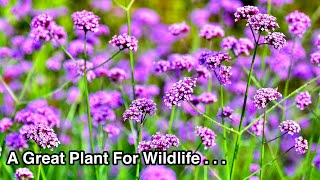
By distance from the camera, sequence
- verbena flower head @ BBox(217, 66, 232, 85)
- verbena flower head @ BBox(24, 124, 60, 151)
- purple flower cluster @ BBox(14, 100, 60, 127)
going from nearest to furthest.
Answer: verbena flower head @ BBox(24, 124, 60, 151), verbena flower head @ BBox(217, 66, 232, 85), purple flower cluster @ BBox(14, 100, 60, 127)

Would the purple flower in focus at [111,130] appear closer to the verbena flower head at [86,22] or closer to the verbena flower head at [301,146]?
the verbena flower head at [86,22]

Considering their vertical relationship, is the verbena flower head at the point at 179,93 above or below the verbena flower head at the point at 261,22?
below

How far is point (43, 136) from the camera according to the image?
2451mm

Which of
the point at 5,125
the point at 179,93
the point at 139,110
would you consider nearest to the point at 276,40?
the point at 179,93

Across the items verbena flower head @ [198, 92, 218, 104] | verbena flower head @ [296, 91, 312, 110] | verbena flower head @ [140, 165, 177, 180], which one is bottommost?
verbena flower head @ [140, 165, 177, 180]

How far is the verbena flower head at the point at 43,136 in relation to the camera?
2.44 meters

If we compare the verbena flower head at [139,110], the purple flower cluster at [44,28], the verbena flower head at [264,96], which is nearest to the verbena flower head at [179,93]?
the verbena flower head at [139,110]

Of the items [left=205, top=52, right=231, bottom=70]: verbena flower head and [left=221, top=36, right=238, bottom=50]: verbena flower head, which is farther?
[left=221, top=36, right=238, bottom=50]: verbena flower head

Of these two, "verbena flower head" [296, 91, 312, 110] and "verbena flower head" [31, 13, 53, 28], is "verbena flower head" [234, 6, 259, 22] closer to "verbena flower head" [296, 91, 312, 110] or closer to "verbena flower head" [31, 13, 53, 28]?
"verbena flower head" [296, 91, 312, 110]

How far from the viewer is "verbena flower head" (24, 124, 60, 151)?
2443 millimetres

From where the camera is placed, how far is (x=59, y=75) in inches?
209

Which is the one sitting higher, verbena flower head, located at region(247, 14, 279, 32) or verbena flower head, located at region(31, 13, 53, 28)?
verbena flower head, located at region(31, 13, 53, 28)

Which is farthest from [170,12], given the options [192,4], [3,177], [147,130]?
[3,177]

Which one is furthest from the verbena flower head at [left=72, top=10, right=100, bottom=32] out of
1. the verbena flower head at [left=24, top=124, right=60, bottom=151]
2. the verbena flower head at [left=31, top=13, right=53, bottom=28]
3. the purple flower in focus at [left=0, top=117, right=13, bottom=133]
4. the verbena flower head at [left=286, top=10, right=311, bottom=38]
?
the verbena flower head at [left=286, top=10, right=311, bottom=38]
